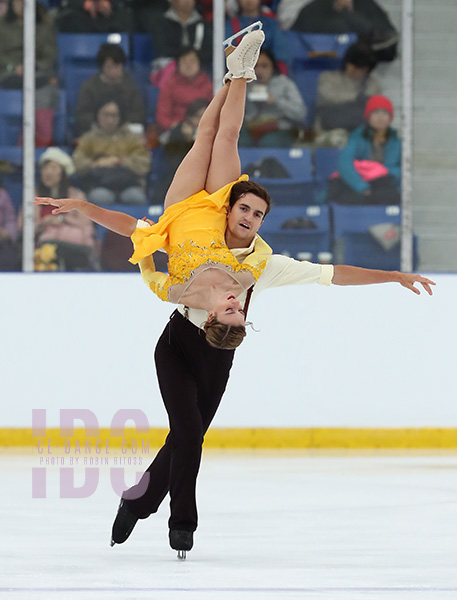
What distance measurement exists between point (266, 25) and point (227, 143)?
4551 millimetres

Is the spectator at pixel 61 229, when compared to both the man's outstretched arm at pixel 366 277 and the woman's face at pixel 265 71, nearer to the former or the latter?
the woman's face at pixel 265 71

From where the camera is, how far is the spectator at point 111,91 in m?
8.93

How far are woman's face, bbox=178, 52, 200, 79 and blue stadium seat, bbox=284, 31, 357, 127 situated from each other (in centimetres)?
68

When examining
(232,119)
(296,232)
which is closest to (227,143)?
(232,119)

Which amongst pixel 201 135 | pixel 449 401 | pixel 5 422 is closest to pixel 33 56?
pixel 5 422

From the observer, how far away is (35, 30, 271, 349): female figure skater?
176 inches

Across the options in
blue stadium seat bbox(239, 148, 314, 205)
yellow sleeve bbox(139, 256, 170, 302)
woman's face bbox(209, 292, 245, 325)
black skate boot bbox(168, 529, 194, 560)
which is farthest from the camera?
blue stadium seat bbox(239, 148, 314, 205)

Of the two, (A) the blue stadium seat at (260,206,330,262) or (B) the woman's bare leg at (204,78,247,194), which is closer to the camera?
(B) the woman's bare leg at (204,78,247,194)

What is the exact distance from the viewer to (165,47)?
29.5 ft

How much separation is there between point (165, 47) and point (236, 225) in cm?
460

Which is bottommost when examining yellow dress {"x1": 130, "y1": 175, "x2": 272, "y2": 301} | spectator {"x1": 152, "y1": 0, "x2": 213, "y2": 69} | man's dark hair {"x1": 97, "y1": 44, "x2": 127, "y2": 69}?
yellow dress {"x1": 130, "y1": 175, "x2": 272, "y2": 301}

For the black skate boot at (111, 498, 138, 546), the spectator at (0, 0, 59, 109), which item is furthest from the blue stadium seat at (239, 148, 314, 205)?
the black skate boot at (111, 498, 138, 546)

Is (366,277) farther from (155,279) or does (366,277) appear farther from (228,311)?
(155,279)

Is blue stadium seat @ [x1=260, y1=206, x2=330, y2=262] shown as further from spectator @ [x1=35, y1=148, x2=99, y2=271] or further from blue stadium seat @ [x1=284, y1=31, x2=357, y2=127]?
spectator @ [x1=35, y1=148, x2=99, y2=271]
